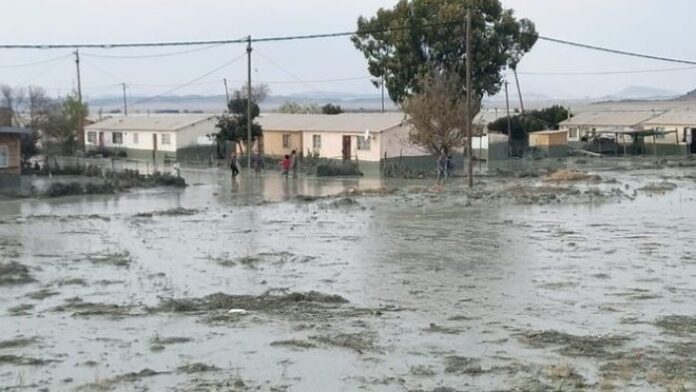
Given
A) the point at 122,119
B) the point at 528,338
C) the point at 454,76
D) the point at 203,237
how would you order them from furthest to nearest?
the point at 122,119
the point at 454,76
the point at 203,237
the point at 528,338

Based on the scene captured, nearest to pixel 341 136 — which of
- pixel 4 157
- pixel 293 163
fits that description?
pixel 293 163

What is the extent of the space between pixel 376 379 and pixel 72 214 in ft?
67.8

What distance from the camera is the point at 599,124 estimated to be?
241 feet

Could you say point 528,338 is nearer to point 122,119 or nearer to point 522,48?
point 522,48

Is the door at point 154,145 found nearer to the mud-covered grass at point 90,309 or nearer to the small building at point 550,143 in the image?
the small building at point 550,143

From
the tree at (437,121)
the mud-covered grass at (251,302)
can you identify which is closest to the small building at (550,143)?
the tree at (437,121)

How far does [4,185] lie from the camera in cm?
3647

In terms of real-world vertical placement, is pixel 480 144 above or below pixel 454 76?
below

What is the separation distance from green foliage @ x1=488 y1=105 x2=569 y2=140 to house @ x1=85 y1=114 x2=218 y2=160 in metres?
21.1

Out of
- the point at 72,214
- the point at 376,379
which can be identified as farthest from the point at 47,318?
the point at 72,214

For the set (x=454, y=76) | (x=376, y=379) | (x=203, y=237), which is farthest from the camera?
(x=454, y=76)

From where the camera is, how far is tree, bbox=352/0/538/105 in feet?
182

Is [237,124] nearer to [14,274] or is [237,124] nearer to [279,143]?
[279,143]

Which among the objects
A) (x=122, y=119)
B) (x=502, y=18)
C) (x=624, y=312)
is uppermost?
(x=502, y=18)
